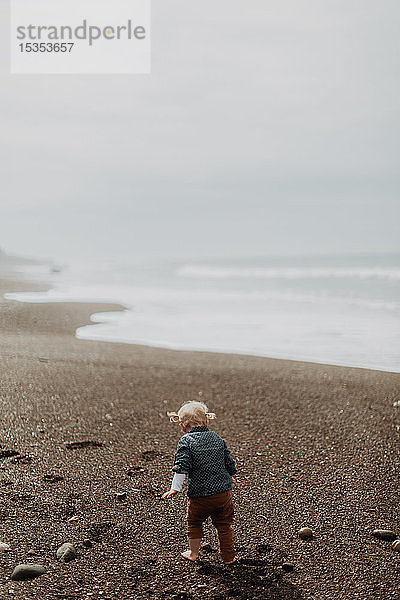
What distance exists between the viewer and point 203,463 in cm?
321

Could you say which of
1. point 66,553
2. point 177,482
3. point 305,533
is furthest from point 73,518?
point 305,533

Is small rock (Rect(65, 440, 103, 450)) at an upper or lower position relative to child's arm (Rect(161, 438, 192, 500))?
lower

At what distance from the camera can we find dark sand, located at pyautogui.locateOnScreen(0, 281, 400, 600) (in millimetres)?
2881

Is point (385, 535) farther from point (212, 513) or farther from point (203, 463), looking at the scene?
point (203, 463)

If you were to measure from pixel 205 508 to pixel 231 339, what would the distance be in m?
7.35

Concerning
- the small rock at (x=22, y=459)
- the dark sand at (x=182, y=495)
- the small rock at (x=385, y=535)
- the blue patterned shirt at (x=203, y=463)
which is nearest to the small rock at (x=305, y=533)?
the dark sand at (x=182, y=495)

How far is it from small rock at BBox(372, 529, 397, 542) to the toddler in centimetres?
88

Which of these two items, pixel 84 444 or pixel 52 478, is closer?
pixel 52 478

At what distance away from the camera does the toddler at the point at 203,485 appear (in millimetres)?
3090

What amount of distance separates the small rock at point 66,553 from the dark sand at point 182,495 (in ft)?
0.18

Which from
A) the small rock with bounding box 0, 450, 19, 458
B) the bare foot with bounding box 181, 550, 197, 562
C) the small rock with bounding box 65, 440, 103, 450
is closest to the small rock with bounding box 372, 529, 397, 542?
the bare foot with bounding box 181, 550, 197, 562

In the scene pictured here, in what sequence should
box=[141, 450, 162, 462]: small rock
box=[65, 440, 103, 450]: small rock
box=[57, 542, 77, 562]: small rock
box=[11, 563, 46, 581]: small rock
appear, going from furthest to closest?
box=[65, 440, 103, 450]: small rock, box=[141, 450, 162, 462]: small rock, box=[57, 542, 77, 562]: small rock, box=[11, 563, 46, 581]: small rock

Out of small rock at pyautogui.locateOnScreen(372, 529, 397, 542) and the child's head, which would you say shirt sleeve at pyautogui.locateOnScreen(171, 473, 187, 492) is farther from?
small rock at pyautogui.locateOnScreen(372, 529, 397, 542)

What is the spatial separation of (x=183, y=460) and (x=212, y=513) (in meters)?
0.34
